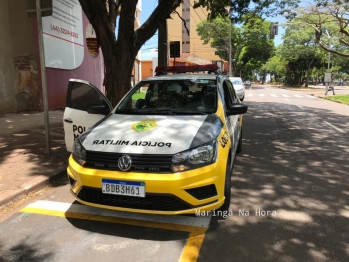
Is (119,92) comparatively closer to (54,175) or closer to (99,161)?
(54,175)

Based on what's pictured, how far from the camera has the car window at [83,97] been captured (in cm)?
484

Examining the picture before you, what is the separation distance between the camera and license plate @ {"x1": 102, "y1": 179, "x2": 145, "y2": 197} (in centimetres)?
295

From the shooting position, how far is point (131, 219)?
137 inches

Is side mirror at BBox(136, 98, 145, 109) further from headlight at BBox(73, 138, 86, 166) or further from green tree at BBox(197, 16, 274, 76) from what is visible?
green tree at BBox(197, 16, 274, 76)

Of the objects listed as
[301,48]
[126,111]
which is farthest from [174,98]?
[301,48]

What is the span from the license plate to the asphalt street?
481 millimetres

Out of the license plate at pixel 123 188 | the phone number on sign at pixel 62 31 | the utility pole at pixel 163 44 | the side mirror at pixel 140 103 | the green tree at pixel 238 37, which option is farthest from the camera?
the green tree at pixel 238 37

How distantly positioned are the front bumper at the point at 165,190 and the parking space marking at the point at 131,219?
1.04 ft

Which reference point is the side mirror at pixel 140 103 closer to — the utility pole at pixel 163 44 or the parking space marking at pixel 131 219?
the parking space marking at pixel 131 219

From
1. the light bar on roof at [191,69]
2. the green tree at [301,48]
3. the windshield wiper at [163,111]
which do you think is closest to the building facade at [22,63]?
the light bar on roof at [191,69]

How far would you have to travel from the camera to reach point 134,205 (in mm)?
3061

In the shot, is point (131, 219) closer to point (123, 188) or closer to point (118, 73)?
point (123, 188)

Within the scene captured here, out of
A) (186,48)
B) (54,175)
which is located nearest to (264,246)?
(54,175)

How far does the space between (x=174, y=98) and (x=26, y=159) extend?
9.55ft
